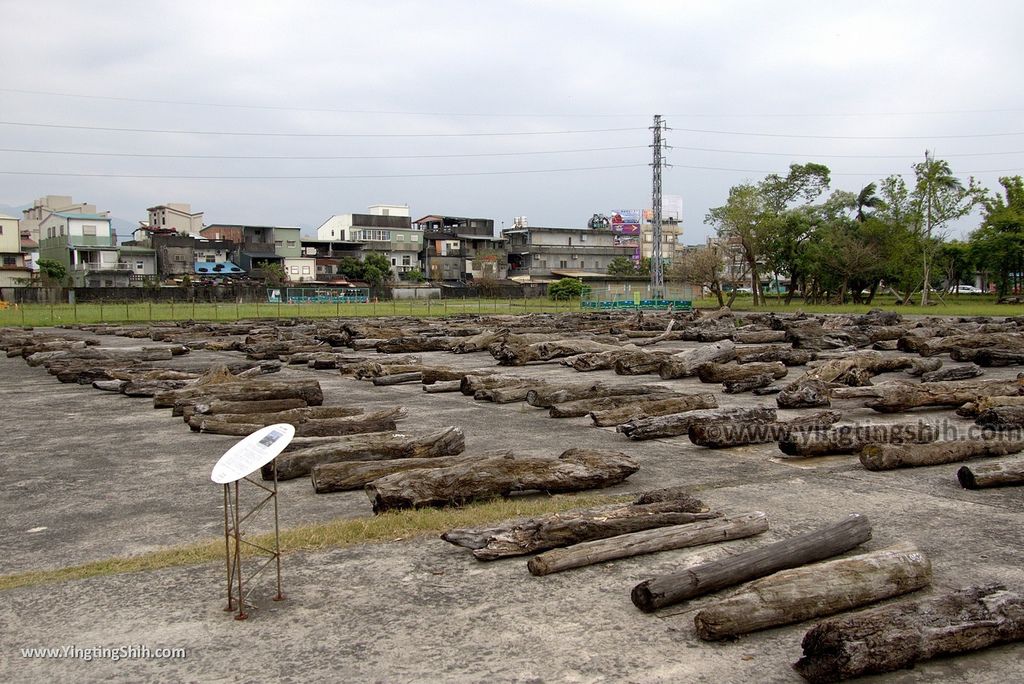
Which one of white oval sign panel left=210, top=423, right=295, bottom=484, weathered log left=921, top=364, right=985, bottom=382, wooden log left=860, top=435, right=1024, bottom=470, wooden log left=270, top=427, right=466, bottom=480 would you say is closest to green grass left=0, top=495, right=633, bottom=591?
wooden log left=270, top=427, right=466, bottom=480

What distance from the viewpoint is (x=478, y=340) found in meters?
26.3

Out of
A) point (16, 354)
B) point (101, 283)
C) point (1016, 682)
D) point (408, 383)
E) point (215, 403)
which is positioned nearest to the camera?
point (1016, 682)

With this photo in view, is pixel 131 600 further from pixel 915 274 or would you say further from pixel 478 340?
pixel 915 274

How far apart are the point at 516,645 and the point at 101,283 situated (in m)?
89.0

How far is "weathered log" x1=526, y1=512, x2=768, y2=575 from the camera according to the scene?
5734 mm

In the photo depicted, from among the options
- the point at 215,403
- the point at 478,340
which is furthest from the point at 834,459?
the point at 478,340

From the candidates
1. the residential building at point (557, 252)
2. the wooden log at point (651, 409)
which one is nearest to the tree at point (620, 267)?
A: the residential building at point (557, 252)

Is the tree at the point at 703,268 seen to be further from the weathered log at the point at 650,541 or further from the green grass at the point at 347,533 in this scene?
the weathered log at the point at 650,541

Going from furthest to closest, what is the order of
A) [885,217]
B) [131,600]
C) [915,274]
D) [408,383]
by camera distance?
[885,217], [915,274], [408,383], [131,600]

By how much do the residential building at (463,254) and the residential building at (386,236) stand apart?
5.16 ft

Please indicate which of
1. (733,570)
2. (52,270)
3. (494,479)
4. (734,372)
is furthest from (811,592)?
(52,270)

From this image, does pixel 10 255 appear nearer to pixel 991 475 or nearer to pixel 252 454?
pixel 252 454

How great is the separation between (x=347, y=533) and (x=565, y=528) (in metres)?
1.83

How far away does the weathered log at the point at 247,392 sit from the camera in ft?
44.5
